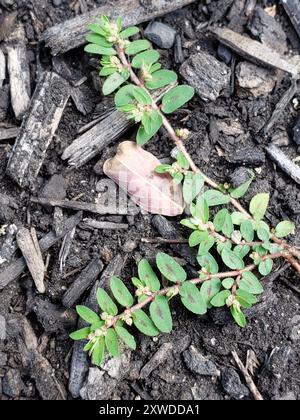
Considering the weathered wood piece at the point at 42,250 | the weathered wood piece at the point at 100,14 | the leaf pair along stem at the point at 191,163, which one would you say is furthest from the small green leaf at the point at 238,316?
the weathered wood piece at the point at 100,14

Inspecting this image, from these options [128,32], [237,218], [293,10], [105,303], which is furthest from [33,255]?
[293,10]

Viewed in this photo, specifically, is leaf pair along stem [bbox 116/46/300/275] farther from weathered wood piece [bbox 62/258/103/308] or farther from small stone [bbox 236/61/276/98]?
weathered wood piece [bbox 62/258/103/308]

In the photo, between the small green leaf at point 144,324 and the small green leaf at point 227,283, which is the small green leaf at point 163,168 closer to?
the small green leaf at point 227,283

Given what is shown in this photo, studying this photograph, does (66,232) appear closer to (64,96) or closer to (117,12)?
(64,96)

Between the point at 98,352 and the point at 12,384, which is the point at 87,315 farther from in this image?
the point at 12,384

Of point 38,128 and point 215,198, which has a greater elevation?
point 38,128

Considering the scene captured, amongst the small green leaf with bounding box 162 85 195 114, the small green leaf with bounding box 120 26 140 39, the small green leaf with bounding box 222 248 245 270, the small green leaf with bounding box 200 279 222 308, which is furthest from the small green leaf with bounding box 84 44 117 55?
the small green leaf with bounding box 200 279 222 308
